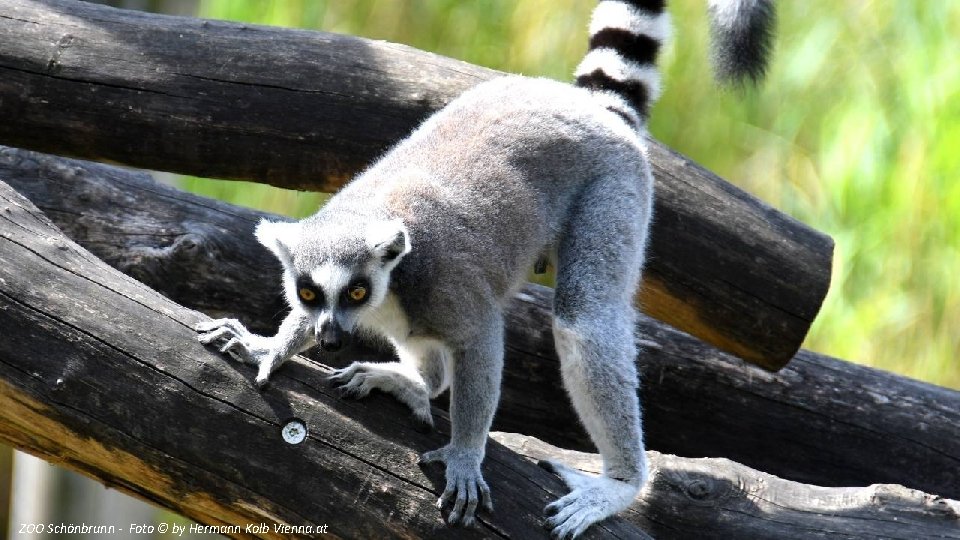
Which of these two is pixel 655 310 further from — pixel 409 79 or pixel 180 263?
pixel 180 263

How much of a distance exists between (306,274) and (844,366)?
9.49ft

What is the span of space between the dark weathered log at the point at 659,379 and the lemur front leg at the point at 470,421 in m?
1.33

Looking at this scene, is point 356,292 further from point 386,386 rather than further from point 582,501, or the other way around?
point 582,501

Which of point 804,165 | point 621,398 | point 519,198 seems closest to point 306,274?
point 519,198

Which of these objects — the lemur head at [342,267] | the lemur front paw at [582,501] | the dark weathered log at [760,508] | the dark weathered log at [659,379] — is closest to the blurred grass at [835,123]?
the dark weathered log at [659,379]

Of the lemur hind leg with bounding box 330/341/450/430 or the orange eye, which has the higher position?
the orange eye

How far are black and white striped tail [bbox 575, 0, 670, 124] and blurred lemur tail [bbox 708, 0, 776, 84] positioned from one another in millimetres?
A: 252

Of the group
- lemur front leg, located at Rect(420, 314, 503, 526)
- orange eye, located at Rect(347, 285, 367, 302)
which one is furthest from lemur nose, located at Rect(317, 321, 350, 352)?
lemur front leg, located at Rect(420, 314, 503, 526)

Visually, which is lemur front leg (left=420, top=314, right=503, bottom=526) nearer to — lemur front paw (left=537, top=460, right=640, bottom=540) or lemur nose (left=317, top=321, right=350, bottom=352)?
lemur front paw (left=537, top=460, right=640, bottom=540)

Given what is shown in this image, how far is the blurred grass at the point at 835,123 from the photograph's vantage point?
8.02 meters

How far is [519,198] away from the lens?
Answer: 4078 millimetres

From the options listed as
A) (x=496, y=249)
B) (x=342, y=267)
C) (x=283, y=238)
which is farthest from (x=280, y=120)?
(x=342, y=267)

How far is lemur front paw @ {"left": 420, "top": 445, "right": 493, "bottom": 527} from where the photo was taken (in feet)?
10.9

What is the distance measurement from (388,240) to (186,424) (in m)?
0.85
